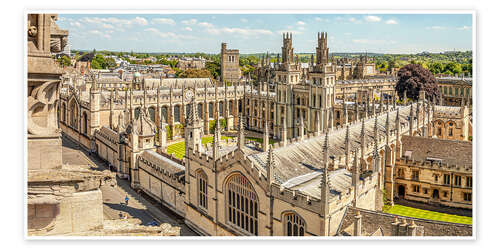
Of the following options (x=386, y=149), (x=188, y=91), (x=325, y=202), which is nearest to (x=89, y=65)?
(x=188, y=91)

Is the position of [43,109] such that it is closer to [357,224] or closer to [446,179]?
[357,224]

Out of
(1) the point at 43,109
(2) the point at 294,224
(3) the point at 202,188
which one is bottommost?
(2) the point at 294,224

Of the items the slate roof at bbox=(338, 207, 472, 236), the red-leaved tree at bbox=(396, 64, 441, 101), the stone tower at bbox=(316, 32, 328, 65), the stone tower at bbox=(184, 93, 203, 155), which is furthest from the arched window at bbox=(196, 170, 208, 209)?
the red-leaved tree at bbox=(396, 64, 441, 101)

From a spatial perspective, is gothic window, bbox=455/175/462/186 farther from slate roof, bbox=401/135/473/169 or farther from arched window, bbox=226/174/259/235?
arched window, bbox=226/174/259/235

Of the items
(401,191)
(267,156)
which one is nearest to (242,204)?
(267,156)

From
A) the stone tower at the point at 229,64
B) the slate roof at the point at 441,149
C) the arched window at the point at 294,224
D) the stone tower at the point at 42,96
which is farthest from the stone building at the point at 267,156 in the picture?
the stone tower at the point at 229,64
